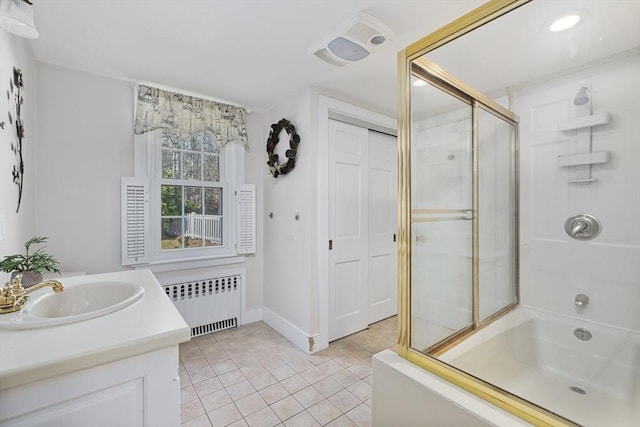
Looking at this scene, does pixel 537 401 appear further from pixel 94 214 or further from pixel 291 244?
pixel 94 214

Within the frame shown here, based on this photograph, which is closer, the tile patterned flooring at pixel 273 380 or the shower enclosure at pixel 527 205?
the shower enclosure at pixel 527 205

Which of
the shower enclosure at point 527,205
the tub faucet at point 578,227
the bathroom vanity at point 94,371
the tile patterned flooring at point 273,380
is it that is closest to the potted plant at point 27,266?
the bathroom vanity at point 94,371

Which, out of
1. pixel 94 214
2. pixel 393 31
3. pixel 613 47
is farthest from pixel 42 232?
pixel 613 47

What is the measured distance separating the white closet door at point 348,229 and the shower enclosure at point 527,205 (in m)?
1.06

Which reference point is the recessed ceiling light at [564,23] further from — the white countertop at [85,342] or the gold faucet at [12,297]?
the gold faucet at [12,297]

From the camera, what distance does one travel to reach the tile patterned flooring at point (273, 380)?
5.60 ft

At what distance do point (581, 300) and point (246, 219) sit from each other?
275 centimetres

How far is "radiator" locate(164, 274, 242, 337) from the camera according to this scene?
268 cm

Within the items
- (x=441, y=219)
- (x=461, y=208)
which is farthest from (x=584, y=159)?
(x=441, y=219)

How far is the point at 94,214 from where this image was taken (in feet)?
7.55

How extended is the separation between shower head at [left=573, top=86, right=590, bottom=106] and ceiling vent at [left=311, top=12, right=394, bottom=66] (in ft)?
3.57

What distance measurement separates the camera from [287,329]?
8.99 feet

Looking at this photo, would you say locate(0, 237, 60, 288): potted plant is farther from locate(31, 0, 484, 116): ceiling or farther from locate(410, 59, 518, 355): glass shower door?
locate(410, 59, 518, 355): glass shower door

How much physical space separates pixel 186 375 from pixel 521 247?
101 inches
